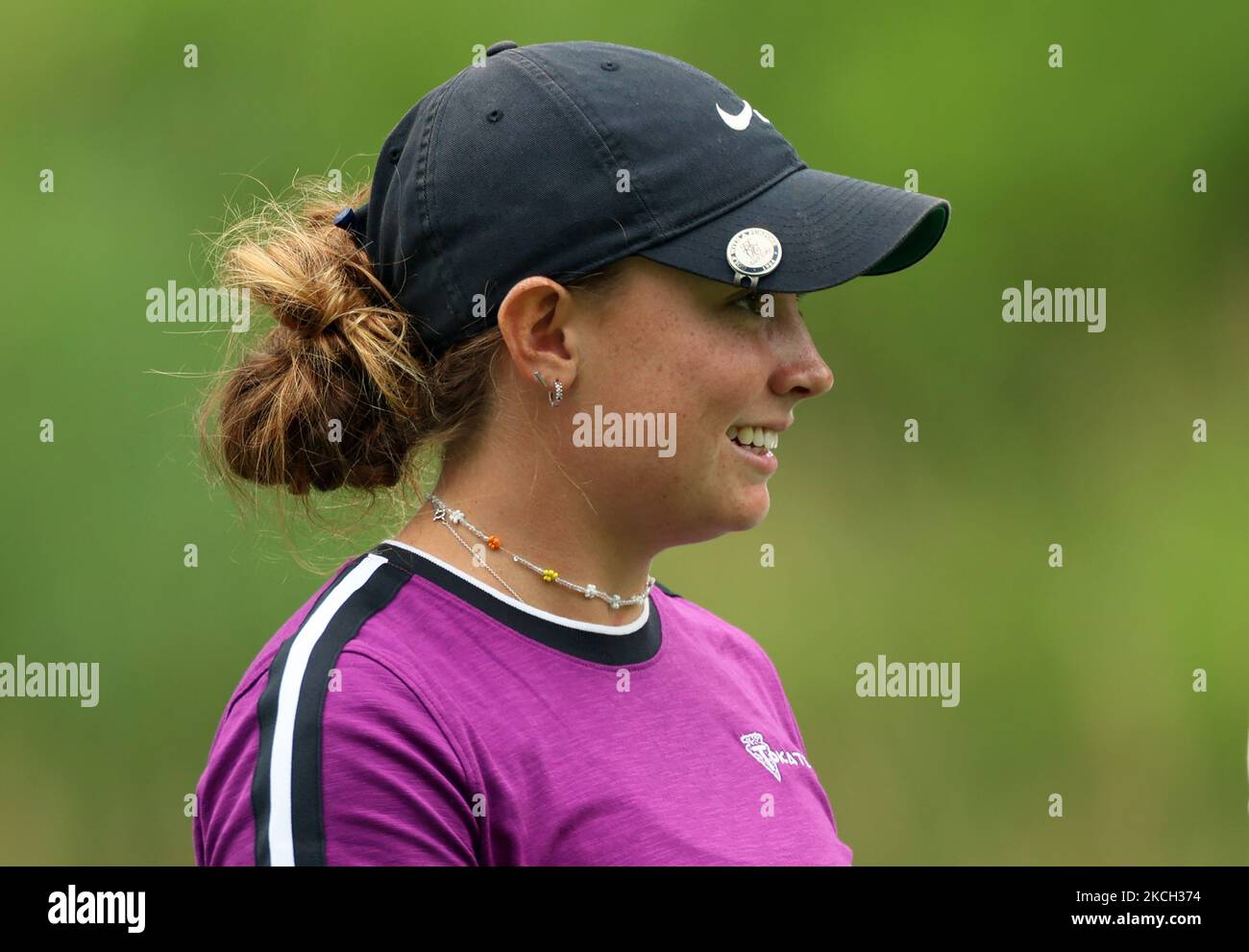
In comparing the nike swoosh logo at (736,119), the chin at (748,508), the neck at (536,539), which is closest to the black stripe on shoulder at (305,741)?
the neck at (536,539)

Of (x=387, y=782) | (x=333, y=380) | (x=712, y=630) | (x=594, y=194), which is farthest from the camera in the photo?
(x=712, y=630)

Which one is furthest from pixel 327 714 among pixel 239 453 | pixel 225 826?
pixel 239 453

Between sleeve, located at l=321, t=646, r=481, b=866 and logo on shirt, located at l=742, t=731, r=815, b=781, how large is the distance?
0.36 metres

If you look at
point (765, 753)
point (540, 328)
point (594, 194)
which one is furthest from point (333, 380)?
point (765, 753)

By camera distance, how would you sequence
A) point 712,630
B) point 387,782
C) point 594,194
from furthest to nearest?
1. point 712,630
2. point 594,194
3. point 387,782

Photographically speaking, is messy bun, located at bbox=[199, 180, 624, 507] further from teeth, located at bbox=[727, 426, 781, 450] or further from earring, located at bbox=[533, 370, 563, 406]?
teeth, located at bbox=[727, 426, 781, 450]

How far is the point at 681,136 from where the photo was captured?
1.26 m

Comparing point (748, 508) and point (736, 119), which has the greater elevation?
point (736, 119)

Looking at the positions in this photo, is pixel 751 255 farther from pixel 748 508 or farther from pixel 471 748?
pixel 471 748

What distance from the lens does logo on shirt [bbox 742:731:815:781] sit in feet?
4.51

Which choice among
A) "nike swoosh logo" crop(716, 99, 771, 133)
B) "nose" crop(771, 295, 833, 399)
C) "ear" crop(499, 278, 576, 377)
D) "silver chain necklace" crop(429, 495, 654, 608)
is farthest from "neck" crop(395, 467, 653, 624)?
"nike swoosh logo" crop(716, 99, 771, 133)

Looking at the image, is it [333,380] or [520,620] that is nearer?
[520,620]

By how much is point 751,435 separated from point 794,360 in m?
0.08

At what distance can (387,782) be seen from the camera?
106 cm
